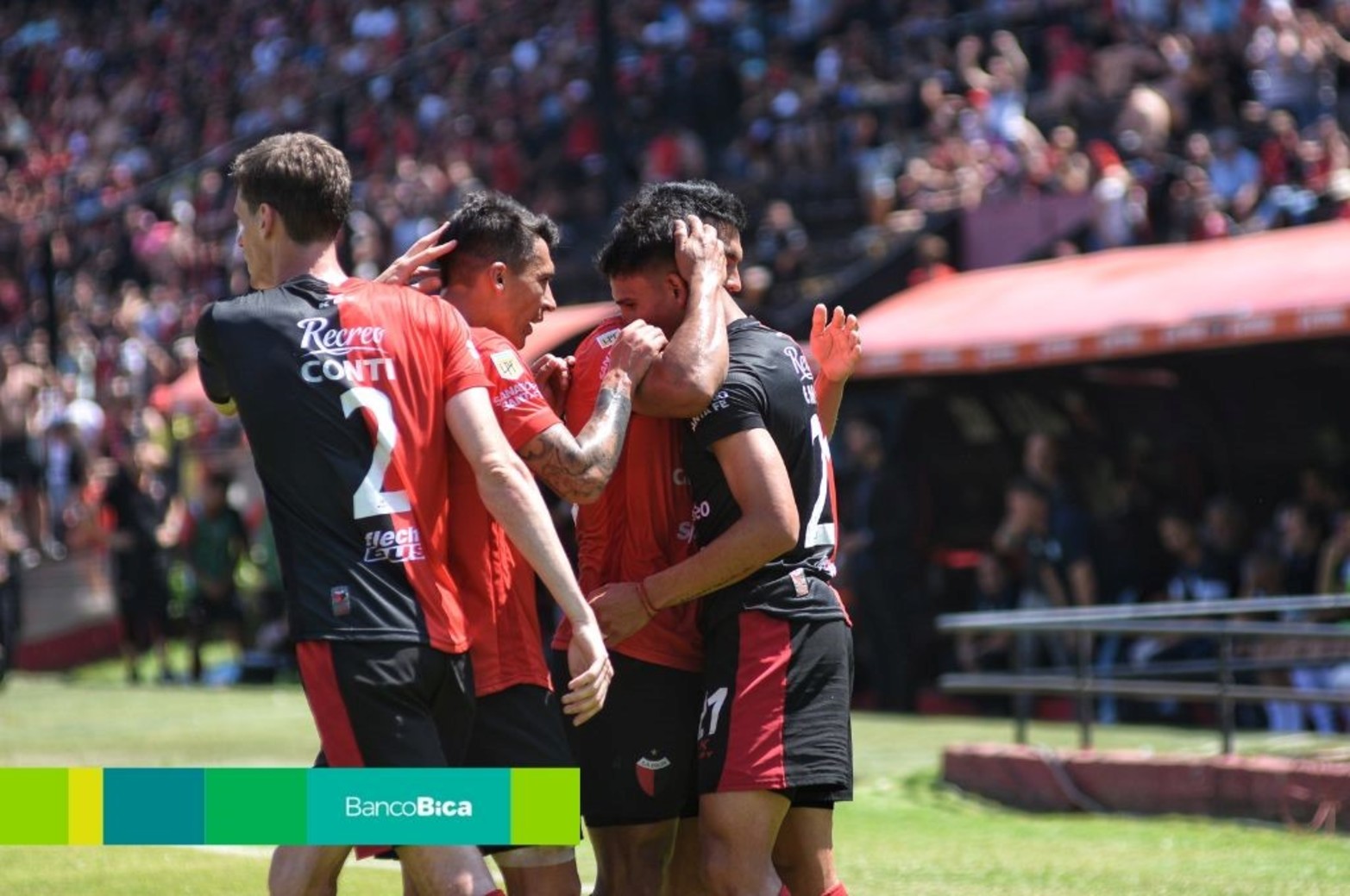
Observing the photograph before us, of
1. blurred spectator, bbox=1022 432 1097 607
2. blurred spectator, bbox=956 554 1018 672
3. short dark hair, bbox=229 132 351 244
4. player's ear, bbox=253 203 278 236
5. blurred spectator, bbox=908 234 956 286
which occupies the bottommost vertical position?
blurred spectator, bbox=956 554 1018 672

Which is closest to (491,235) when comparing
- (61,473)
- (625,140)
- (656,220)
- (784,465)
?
(656,220)

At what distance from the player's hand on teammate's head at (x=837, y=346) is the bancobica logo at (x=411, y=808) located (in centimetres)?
209

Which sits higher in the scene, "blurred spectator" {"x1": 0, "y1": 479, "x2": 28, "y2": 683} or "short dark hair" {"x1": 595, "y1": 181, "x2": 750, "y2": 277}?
"short dark hair" {"x1": 595, "y1": 181, "x2": 750, "y2": 277}

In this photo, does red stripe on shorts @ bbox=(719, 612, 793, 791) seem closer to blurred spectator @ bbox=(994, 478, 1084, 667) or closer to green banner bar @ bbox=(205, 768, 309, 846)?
green banner bar @ bbox=(205, 768, 309, 846)

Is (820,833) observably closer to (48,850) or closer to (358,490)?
(358,490)

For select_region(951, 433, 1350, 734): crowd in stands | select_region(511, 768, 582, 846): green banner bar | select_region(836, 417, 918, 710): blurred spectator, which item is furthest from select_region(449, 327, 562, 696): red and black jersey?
select_region(836, 417, 918, 710): blurred spectator

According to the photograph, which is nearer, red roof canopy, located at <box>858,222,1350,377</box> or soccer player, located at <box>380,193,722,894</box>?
soccer player, located at <box>380,193,722,894</box>

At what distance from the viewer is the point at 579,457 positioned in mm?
5055

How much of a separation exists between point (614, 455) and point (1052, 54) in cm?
1561

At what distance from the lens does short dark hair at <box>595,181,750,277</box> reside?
5.57 meters

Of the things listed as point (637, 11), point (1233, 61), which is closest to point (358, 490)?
point (1233, 61)

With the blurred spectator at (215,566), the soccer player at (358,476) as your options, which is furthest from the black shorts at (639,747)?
the blurred spectator at (215,566)

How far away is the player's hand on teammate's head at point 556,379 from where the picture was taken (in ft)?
18.8

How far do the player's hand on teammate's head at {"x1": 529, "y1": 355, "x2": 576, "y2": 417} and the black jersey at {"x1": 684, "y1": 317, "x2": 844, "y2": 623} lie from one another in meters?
0.42
